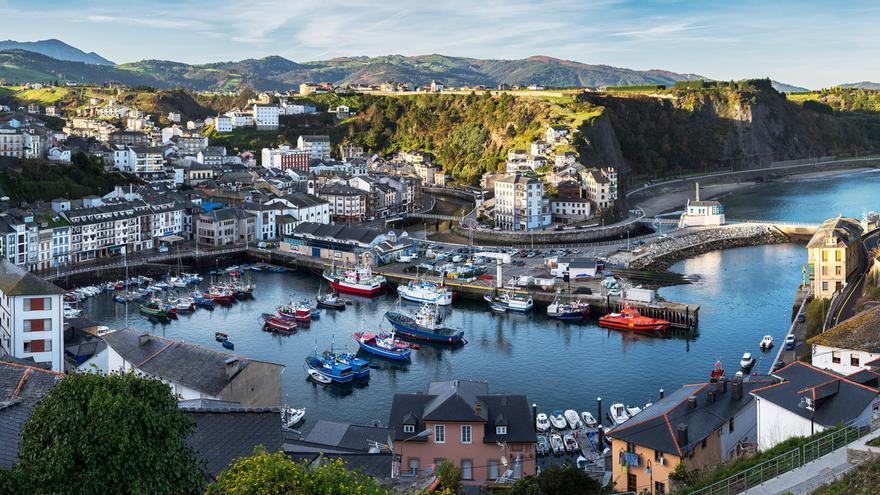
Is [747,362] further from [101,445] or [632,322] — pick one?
[101,445]

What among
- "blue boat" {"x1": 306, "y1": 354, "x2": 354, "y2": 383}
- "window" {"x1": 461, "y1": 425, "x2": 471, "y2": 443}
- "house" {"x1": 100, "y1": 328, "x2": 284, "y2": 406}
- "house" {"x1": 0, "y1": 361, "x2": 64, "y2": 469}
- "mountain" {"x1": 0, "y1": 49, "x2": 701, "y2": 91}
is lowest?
"blue boat" {"x1": 306, "y1": 354, "x2": 354, "y2": 383}

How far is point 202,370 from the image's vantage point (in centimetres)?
1247

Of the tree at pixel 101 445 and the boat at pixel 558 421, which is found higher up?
the tree at pixel 101 445

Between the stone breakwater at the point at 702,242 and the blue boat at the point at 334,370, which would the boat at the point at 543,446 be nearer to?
the blue boat at the point at 334,370

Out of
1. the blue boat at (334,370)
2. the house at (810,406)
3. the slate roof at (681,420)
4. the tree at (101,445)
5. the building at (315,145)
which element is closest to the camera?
the tree at (101,445)

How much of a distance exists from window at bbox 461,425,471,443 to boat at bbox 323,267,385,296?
14769mm

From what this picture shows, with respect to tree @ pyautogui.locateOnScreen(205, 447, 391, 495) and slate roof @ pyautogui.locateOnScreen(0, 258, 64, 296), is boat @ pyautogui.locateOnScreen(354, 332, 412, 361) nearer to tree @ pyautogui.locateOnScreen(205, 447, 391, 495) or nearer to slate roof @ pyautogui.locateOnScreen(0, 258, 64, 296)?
slate roof @ pyautogui.locateOnScreen(0, 258, 64, 296)

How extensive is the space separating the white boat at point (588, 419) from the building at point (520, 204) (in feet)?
70.2

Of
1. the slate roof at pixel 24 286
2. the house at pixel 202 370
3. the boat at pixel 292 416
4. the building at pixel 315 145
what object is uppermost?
the building at pixel 315 145

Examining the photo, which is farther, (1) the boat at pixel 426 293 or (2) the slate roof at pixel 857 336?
(1) the boat at pixel 426 293

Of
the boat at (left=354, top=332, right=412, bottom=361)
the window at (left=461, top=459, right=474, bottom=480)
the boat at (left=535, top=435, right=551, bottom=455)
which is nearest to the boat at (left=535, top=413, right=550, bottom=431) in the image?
the boat at (left=535, top=435, right=551, bottom=455)

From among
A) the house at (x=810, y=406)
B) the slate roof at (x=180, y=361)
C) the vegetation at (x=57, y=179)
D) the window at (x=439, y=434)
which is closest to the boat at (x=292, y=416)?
the slate roof at (x=180, y=361)

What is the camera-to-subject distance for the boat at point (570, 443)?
46.0 feet

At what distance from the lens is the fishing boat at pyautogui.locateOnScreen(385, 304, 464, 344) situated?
2125 cm
